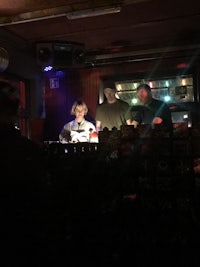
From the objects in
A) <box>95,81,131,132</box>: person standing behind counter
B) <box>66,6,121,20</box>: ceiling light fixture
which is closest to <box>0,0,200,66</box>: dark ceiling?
<box>66,6,121,20</box>: ceiling light fixture

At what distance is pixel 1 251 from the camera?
1.81 meters

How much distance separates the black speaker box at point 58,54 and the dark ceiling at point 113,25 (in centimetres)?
14

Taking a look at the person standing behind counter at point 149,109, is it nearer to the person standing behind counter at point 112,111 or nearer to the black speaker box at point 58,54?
the person standing behind counter at point 112,111

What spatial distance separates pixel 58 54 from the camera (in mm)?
5902

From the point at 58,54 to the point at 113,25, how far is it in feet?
4.00

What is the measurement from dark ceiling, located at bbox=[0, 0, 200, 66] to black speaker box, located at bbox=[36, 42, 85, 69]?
14 centimetres

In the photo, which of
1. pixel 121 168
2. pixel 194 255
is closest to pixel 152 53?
pixel 121 168

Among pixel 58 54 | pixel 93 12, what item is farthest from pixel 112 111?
pixel 93 12

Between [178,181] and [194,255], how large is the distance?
0.73 meters

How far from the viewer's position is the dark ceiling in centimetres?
437

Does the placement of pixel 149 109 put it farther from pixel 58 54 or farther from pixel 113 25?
pixel 58 54

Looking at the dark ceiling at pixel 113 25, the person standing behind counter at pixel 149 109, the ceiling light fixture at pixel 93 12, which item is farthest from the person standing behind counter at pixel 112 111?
the ceiling light fixture at pixel 93 12

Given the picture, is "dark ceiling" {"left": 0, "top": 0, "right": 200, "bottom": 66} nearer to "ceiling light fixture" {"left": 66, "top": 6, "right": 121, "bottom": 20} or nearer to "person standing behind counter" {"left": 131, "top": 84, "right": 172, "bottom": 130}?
"ceiling light fixture" {"left": 66, "top": 6, "right": 121, "bottom": 20}

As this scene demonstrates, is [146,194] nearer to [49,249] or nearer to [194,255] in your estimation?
[194,255]
